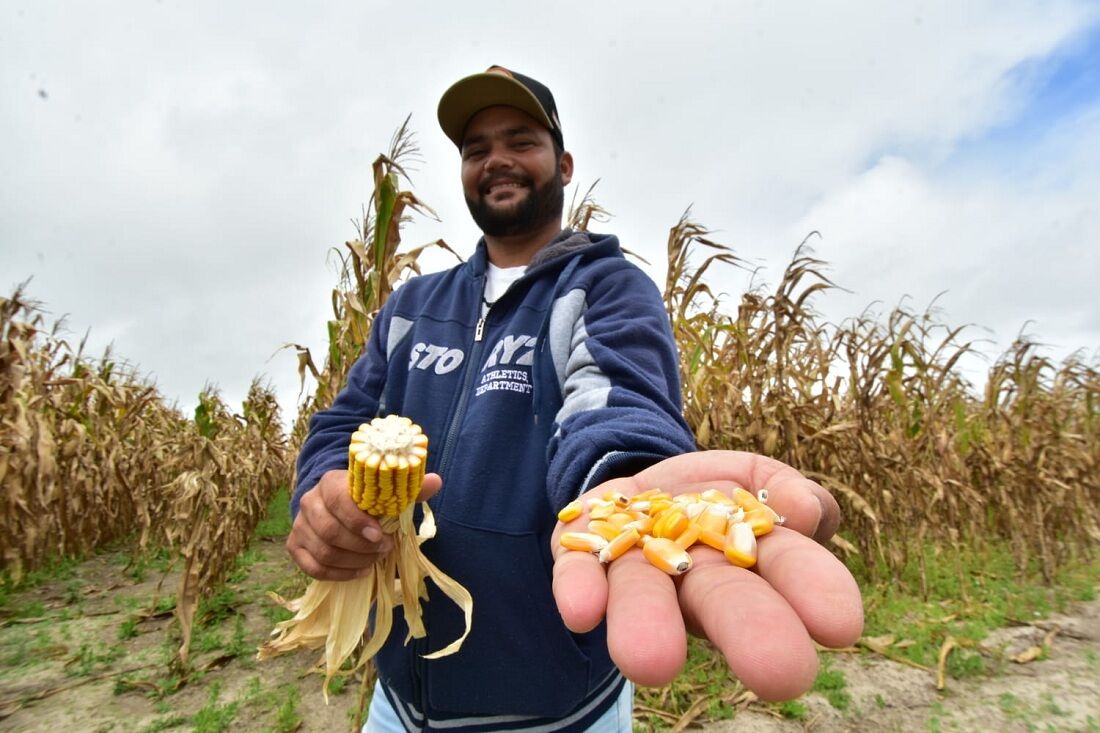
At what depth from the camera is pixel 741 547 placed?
90 centimetres

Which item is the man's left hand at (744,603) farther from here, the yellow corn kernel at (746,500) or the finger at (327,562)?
the finger at (327,562)

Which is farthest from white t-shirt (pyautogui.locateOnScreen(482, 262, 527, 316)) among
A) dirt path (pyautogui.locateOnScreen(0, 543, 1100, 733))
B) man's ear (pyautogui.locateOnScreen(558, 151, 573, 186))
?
dirt path (pyautogui.locateOnScreen(0, 543, 1100, 733))

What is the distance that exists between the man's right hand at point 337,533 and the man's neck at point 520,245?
939 millimetres

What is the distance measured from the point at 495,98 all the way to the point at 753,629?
1.62 m

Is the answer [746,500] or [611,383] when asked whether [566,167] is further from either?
[746,500]

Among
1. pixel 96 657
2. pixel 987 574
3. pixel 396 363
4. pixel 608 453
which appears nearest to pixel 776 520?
pixel 608 453

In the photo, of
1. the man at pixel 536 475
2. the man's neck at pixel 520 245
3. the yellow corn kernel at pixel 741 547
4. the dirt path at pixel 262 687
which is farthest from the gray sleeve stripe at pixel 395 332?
the dirt path at pixel 262 687

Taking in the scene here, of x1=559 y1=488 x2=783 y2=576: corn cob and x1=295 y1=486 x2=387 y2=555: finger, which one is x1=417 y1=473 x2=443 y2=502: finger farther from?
x1=559 y1=488 x2=783 y2=576: corn cob

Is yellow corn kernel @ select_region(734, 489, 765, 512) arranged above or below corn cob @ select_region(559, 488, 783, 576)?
above

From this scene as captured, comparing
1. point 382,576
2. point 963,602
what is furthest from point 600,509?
point 963,602

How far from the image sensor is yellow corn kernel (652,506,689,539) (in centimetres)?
96

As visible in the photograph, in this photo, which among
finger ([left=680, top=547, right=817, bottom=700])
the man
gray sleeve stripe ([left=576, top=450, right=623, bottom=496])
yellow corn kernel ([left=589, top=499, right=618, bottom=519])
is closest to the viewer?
finger ([left=680, top=547, right=817, bottom=700])

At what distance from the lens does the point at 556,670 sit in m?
1.36

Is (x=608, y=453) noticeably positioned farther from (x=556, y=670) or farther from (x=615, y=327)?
(x=556, y=670)
